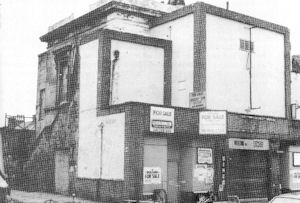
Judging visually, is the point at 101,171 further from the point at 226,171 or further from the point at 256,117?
the point at 256,117

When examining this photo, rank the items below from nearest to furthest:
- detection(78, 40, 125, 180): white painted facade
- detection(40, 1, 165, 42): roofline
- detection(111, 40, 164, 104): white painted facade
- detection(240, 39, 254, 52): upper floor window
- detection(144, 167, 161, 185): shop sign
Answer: detection(144, 167, 161, 185): shop sign
detection(78, 40, 125, 180): white painted facade
detection(111, 40, 164, 104): white painted facade
detection(240, 39, 254, 52): upper floor window
detection(40, 1, 165, 42): roofline

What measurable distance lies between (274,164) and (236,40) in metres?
7.33

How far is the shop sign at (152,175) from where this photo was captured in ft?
71.3

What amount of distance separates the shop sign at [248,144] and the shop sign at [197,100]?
2.34 m

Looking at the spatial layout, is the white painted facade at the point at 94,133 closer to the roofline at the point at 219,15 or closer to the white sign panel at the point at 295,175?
the roofline at the point at 219,15

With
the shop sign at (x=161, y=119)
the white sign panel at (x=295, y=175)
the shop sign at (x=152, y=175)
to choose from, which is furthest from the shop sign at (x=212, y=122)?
the white sign panel at (x=295, y=175)

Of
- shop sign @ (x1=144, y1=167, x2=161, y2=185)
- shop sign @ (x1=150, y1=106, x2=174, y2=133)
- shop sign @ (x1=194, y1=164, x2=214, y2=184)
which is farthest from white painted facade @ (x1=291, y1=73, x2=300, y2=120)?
shop sign @ (x1=144, y1=167, x2=161, y2=185)

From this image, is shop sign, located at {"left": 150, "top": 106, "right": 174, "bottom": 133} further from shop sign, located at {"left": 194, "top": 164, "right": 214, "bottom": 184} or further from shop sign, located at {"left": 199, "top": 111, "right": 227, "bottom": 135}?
shop sign, located at {"left": 194, "top": 164, "right": 214, "bottom": 184}

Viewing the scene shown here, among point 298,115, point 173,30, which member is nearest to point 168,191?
point 173,30

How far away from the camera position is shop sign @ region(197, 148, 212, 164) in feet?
77.4

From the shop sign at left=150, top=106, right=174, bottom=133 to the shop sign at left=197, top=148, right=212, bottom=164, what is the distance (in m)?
2.14

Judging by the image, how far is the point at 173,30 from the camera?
27.8m

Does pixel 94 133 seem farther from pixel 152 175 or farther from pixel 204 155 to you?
pixel 204 155

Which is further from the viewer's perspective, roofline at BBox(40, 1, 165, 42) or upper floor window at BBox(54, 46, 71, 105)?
upper floor window at BBox(54, 46, 71, 105)
